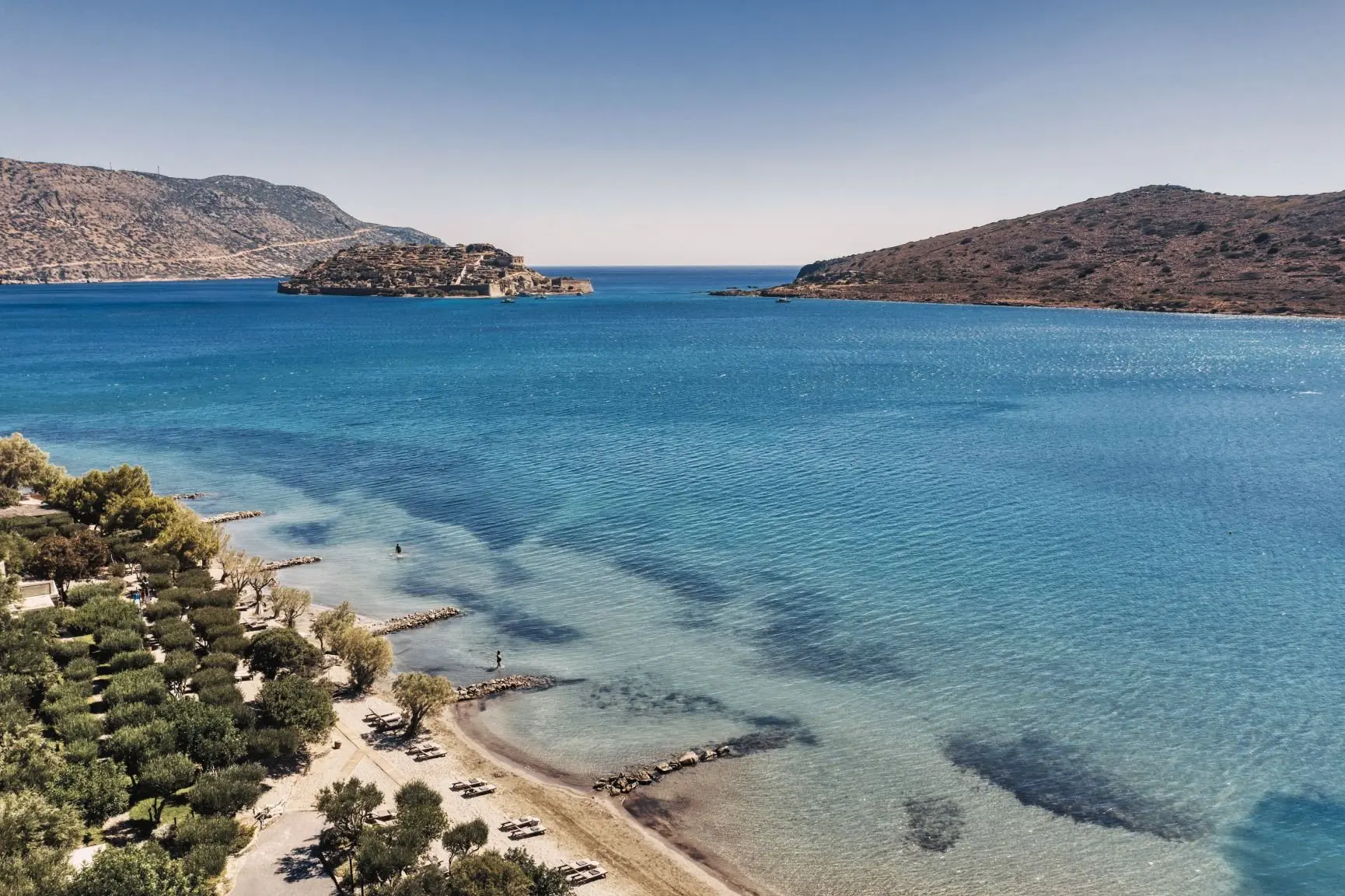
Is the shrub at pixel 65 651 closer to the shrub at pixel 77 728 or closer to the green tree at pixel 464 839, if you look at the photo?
the shrub at pixel 77 728

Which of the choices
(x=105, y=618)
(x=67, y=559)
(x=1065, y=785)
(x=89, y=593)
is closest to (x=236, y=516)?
(x=67, y=559)

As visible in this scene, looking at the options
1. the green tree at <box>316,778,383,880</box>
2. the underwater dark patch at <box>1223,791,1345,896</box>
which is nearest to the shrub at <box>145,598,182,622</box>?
the green tree at <box>316,778,383,880</box>

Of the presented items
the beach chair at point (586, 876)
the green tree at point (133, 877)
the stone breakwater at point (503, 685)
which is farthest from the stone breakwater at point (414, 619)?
the beach chair at point (586, 876)

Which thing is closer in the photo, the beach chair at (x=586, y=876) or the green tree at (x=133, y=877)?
the green tree at (x=133, y=877)

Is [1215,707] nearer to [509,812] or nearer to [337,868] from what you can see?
[509,812]

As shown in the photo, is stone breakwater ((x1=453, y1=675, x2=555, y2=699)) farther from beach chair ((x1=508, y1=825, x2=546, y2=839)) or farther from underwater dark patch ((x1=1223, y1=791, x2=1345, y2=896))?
underwater dark patch ((x1=1223, y1=791, x2=1345, y2=896))
